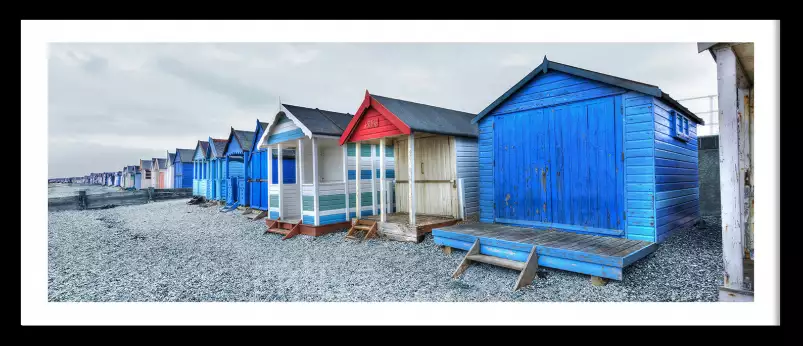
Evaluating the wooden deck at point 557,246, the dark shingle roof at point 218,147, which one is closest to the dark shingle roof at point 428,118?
the wooden deck at point 557,246

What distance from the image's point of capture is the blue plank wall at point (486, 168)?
25.2 ft

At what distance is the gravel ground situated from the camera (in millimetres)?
4656

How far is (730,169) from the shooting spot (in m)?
3.62

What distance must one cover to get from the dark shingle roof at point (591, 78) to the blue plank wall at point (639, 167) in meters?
0.17

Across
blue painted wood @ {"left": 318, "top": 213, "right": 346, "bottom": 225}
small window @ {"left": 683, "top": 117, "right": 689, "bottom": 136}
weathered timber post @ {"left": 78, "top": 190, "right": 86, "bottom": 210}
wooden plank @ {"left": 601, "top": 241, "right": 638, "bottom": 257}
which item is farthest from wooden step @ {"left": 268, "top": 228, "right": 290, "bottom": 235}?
weathered timber post @ {"left": 78, "top": 190, "right": 86, "bottom": 210}

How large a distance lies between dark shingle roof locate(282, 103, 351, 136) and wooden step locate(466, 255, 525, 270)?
17.7 feet

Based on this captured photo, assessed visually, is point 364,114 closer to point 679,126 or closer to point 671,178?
point 671,178

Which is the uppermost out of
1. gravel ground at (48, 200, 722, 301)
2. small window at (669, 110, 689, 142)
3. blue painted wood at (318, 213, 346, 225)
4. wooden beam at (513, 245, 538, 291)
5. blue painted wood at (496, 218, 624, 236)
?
small window at (669, 110, 689, 142)

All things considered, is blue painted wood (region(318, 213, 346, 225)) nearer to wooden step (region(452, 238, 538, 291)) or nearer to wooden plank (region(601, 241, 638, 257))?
wooden step (region(452, 238, 538, 291))

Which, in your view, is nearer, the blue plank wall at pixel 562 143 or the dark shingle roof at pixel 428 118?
the blue plank wall at pixel 562 143

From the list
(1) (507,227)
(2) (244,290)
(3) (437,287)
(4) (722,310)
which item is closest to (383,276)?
(3) (437,287)

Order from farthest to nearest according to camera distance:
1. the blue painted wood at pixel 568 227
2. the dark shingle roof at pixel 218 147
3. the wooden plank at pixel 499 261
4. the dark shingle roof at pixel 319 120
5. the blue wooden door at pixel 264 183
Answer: the dark shingle roof at pixel 218 147, the blue wooden door at pixel 264 183, the dark shingle roof at pixel 319 120, the blue painted wood at pixel 568 227, the wooden plank at pixel 499 261

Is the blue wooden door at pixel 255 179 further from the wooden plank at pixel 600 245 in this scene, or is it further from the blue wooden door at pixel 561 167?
the wooden plank at pixel 600 245
